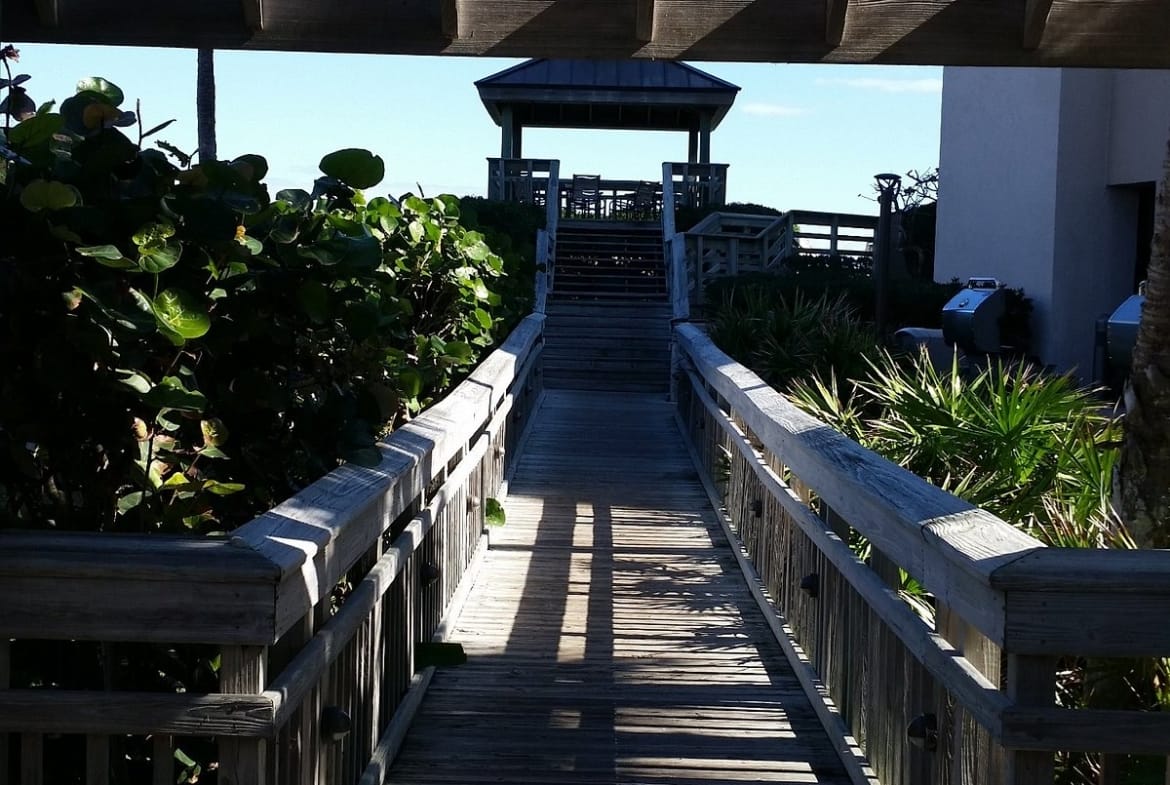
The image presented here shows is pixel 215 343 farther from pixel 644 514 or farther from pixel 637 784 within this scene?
pixel 644 514

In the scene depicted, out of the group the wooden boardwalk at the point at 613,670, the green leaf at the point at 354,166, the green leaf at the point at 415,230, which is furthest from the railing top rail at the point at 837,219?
the green leaf at the point at 354,166

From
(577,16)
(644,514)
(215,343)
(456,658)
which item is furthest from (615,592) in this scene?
(215,343)

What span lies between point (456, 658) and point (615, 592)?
153 centimetres

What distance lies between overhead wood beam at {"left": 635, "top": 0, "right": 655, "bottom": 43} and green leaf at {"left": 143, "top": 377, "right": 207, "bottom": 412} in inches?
99.1

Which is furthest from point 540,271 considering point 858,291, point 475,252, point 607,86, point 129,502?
point 129,502

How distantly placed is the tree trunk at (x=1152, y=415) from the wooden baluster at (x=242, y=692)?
10.3ft

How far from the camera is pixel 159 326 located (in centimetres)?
277

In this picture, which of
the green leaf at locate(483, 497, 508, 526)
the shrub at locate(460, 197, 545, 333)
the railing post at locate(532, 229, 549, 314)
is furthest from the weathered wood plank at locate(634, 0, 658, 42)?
the railing post at locate(532, 229, 549, 314)

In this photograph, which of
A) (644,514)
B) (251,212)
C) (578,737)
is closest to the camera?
(251,212)

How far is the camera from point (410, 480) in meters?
4.17

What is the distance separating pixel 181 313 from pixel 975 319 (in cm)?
1454

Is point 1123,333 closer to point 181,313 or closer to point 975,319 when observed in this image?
point 975,319

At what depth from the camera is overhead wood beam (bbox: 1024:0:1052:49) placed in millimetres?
4738

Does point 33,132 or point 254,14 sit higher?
point 254,14
